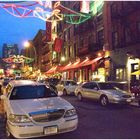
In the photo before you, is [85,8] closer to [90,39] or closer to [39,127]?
[90,39]

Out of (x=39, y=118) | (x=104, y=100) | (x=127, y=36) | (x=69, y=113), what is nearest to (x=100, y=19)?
(x=127, y=36)

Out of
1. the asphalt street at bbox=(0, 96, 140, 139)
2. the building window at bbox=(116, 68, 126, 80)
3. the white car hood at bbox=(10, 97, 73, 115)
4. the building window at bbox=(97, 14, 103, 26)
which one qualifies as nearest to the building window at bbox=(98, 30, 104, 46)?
the building window at bbox=(97, 14, 103, 26)

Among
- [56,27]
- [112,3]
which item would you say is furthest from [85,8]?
[56,27]

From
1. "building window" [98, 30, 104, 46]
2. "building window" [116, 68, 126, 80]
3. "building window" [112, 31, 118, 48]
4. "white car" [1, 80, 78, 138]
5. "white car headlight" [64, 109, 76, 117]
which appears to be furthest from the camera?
"building window" [98, 30, 104, 46]

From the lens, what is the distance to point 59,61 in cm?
5812

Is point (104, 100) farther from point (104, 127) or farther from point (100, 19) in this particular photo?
point (100, 19)

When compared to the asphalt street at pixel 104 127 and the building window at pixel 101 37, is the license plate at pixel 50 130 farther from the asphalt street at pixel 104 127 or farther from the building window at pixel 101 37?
the building window at pixel 101 37

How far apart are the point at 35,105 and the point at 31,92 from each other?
157 cm

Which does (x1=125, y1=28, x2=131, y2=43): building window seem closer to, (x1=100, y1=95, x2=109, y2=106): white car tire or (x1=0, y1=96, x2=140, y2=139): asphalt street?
(x1=100, y1=95, x2=109, y2=106): white car tire

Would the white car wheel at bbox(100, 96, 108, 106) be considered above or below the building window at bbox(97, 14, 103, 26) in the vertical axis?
below

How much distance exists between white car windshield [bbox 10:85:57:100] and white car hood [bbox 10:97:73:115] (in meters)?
0.51

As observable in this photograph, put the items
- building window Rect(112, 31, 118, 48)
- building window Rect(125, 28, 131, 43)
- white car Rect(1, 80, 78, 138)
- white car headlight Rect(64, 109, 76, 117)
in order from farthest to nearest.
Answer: building window Rect(112, 31, 118, 48)
building window Rect(125, 28, 131, 43)
white car headlight Rect(64, 109, 76, 117)
white car Rect(1, 80, 78, 138)

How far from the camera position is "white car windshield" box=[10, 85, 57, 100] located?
10414 mm

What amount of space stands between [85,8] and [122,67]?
7.18m
